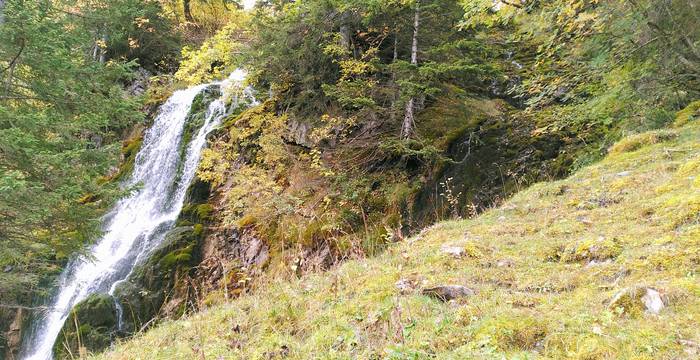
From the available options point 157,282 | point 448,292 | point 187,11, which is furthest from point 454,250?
point 187,11

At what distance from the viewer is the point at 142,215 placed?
1266cm

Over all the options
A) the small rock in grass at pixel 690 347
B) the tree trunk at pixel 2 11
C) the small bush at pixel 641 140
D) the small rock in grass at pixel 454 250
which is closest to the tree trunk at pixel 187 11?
the tree trunk at pixel 2 11

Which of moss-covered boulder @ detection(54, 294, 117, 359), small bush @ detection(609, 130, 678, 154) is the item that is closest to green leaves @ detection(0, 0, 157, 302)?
moss-covered boulder @ detection(54, 294, 117, 359)

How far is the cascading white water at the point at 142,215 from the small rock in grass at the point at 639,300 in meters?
9.63

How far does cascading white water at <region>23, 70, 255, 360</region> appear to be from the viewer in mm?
10852

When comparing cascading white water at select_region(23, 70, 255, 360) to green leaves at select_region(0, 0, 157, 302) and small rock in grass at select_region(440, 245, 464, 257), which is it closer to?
green leaves at select_region(0, 0, 157, 302)

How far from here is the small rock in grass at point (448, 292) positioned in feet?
10.0

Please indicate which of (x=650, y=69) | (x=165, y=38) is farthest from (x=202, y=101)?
(x=650, y=69)

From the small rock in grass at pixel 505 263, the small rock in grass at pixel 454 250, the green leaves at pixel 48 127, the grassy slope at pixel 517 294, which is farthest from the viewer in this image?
the green leaves at pixel 48 127

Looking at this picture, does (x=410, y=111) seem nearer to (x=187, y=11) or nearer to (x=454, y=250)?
(x=454, y=250)

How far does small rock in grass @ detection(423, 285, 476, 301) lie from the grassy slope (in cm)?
9

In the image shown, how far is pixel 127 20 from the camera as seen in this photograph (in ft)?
Result: 56.0

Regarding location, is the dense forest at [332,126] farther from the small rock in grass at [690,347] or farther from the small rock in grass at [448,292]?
the small rock in grass at [690,347]

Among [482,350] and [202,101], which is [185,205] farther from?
[482,350]
